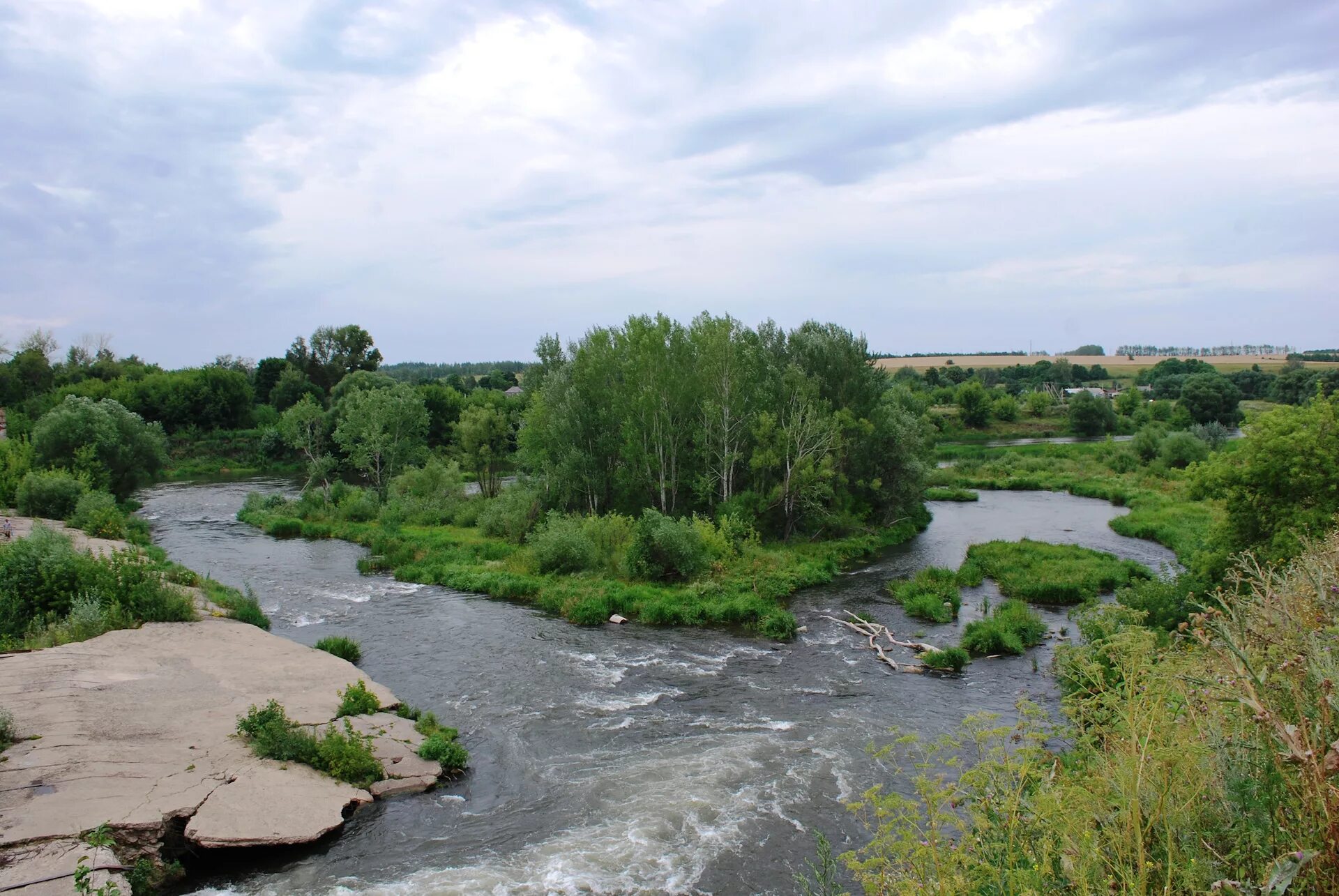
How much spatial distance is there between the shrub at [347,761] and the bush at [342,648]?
651 cm

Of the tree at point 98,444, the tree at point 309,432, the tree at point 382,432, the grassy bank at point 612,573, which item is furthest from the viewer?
the tree at point 309,432

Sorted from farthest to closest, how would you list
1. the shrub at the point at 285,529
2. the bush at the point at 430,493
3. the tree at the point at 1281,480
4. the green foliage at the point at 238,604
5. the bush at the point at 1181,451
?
the bush at the point at 1181,451, the bush at the point at 430,493, the shrub at the point at 285,529, the green foliage at the point at 238,604, the tree at the point at 1281,480

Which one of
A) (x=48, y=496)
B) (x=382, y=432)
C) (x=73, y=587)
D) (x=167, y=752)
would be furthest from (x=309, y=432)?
(x=167, y=752)

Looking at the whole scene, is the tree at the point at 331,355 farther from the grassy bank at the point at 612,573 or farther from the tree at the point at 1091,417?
the tree at the point at 1091,417

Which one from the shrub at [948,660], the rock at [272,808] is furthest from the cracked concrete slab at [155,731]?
the shrub at [948,660]

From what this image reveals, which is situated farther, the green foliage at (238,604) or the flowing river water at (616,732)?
the green foliage at (238,604)

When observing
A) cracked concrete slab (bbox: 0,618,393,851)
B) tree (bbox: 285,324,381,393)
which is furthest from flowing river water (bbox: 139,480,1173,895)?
tree (bbox: 285,324,381,393)

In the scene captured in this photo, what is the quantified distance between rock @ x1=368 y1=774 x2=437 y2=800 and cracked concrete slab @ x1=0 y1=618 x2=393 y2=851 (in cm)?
38

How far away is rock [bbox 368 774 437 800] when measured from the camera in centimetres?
1379

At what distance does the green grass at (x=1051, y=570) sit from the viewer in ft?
88.6

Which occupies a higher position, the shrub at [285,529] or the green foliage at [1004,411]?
the green foliage at [1004,411]

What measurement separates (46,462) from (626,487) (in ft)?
110

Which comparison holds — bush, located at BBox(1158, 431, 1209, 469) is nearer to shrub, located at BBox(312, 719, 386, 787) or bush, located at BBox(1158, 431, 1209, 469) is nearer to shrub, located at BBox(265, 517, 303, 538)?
shrub, located at BBox(265, 517, 303, 538)

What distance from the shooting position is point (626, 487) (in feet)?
121
